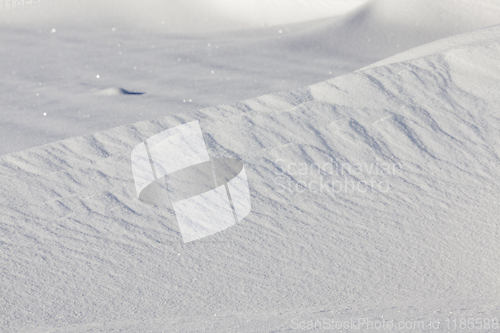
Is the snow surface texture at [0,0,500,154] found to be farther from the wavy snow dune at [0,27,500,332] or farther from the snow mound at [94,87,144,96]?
the wavy snow dune at [0,27,500,332]

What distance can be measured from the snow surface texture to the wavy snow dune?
1.28 m

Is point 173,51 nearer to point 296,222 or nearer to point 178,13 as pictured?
point 178,13

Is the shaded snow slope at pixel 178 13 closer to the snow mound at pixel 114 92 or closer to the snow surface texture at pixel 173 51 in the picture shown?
the snow surface texture at pixel 173 51

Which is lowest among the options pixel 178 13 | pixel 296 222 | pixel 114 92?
pixel 114 92

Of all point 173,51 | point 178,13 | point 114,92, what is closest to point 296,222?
point 114,92

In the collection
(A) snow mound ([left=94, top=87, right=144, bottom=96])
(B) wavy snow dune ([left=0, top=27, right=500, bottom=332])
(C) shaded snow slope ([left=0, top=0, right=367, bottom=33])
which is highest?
(B) wavy snow dune ([left=0, top=27, right=500, bottom=332])

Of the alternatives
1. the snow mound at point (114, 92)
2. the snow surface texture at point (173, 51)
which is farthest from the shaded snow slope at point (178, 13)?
the snow mound at point (114, 92)

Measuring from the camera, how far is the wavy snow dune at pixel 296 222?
2117 millimetres

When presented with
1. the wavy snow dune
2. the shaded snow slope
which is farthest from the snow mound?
the shaded snow slope

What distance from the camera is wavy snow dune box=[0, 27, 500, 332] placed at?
2.12 metres

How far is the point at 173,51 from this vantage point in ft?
20.0

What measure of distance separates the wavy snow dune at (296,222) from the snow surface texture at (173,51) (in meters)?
1.28

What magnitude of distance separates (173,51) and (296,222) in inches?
158

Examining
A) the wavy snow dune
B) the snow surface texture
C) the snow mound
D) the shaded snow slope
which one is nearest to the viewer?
the wavy snow dune
